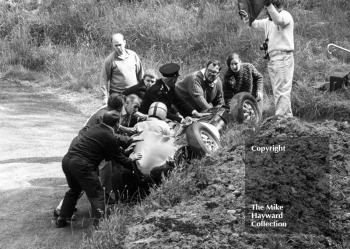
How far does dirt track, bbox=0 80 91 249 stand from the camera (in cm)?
668

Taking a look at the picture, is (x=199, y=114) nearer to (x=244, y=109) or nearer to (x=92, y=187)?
(x=244, y=109)

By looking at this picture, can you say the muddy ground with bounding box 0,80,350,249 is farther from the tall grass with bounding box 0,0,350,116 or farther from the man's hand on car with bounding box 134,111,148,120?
the tall grass with bounding box 0,0,350,116

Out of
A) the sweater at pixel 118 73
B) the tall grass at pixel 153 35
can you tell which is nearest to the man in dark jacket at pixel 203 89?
the sweater at pixel 118 73

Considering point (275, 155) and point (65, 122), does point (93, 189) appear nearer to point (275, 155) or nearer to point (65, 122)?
point (275, 155)

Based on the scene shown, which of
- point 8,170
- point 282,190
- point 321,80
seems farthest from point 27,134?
point 282,190

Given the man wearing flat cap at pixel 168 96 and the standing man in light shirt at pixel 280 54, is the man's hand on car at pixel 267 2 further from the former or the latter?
the man wearing flat cap at pixel 168 96

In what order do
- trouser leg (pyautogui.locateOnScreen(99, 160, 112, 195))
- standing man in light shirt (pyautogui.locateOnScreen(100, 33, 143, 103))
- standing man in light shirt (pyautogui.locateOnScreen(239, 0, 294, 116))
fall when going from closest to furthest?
trouser leg (pyautogui.locateOnScreen(99, 160, 112, 195))
standing man in light shirt (pyautogui.locateOnScreen(239, 0, 294, 116))
standing man in light shirt (pyautogui.locateOnScreen(100, 33, 143, 103))

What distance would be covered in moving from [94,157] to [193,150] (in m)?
1.19

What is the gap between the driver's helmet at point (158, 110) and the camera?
7.75 m

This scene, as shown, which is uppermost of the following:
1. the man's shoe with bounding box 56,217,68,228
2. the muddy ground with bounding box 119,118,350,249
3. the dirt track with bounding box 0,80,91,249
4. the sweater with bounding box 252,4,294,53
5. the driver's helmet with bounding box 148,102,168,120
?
the sweater with bounding box 252,4,294,53

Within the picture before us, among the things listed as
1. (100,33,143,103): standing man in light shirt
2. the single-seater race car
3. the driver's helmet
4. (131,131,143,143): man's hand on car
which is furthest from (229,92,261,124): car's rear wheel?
(131,131,143,143): man's hand on car

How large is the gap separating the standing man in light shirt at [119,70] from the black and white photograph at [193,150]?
0.06 ft

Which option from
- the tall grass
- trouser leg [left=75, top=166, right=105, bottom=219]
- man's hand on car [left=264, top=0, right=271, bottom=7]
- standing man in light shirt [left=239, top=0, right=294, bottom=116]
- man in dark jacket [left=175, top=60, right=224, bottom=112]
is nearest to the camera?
trouser leg [left=75, top=166, right=105, bottom=219]

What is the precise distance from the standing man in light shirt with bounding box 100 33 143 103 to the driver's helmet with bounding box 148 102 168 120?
146 centimetres
